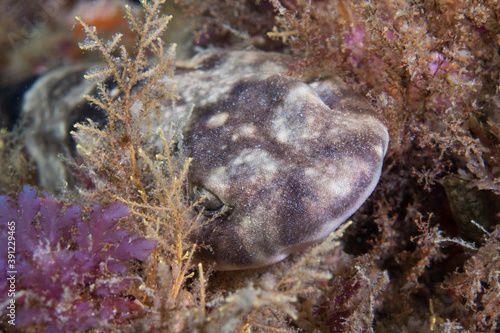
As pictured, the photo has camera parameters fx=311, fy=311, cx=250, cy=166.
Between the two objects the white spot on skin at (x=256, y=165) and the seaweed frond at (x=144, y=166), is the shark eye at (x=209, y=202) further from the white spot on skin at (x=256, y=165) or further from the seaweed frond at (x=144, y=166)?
the white spot on skin at (x=256, y=165)

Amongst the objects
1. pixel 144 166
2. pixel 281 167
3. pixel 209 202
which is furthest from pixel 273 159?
pixel 144 166

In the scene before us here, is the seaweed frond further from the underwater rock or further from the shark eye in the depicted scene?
the underwater rock

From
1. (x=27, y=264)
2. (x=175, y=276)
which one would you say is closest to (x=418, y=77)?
(x=175, y=276)

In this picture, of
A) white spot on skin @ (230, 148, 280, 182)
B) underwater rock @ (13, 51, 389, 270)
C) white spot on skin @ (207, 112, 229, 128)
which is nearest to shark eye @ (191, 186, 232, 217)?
underwater rock @ (13, 51, 389, 270)

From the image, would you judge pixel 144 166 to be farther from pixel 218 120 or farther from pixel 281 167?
pixel 281 167

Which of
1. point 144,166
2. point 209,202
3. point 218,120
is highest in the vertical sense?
point 218,120

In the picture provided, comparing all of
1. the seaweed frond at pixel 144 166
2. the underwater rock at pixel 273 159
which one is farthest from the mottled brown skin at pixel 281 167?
the seaweed frond at pixel 144 166

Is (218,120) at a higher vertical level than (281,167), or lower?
higher
